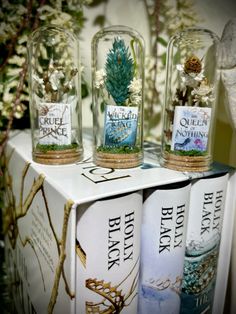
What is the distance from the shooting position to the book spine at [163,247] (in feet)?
1.90

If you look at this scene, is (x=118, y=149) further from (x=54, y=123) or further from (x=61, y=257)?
(x=61, y=257)

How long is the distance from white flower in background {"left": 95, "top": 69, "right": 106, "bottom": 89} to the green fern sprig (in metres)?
0.02

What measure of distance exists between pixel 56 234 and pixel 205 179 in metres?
0.31

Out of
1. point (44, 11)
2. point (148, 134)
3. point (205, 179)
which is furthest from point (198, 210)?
point (44, 11)

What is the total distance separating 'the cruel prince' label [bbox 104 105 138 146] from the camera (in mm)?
625

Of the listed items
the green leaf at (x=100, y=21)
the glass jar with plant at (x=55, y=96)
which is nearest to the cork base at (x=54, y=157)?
the glass jar with plant at (x=55, y=96)

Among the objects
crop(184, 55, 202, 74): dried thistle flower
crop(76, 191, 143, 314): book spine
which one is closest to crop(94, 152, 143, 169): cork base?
crop(76, 191, 143, 314): book spine

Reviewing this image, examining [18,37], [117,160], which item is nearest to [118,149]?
[117,160]

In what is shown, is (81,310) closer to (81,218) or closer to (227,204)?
(81,218)

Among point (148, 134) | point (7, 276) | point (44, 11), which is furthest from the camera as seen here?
point (148, 134)

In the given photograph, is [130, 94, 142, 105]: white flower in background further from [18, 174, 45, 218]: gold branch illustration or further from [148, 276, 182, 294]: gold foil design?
[148, 276, 182, 294]: gold foil design

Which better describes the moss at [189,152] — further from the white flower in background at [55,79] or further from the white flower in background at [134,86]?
the white flower in background at [55,79]

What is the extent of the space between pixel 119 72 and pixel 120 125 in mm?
107

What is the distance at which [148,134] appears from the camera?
1.03 m
